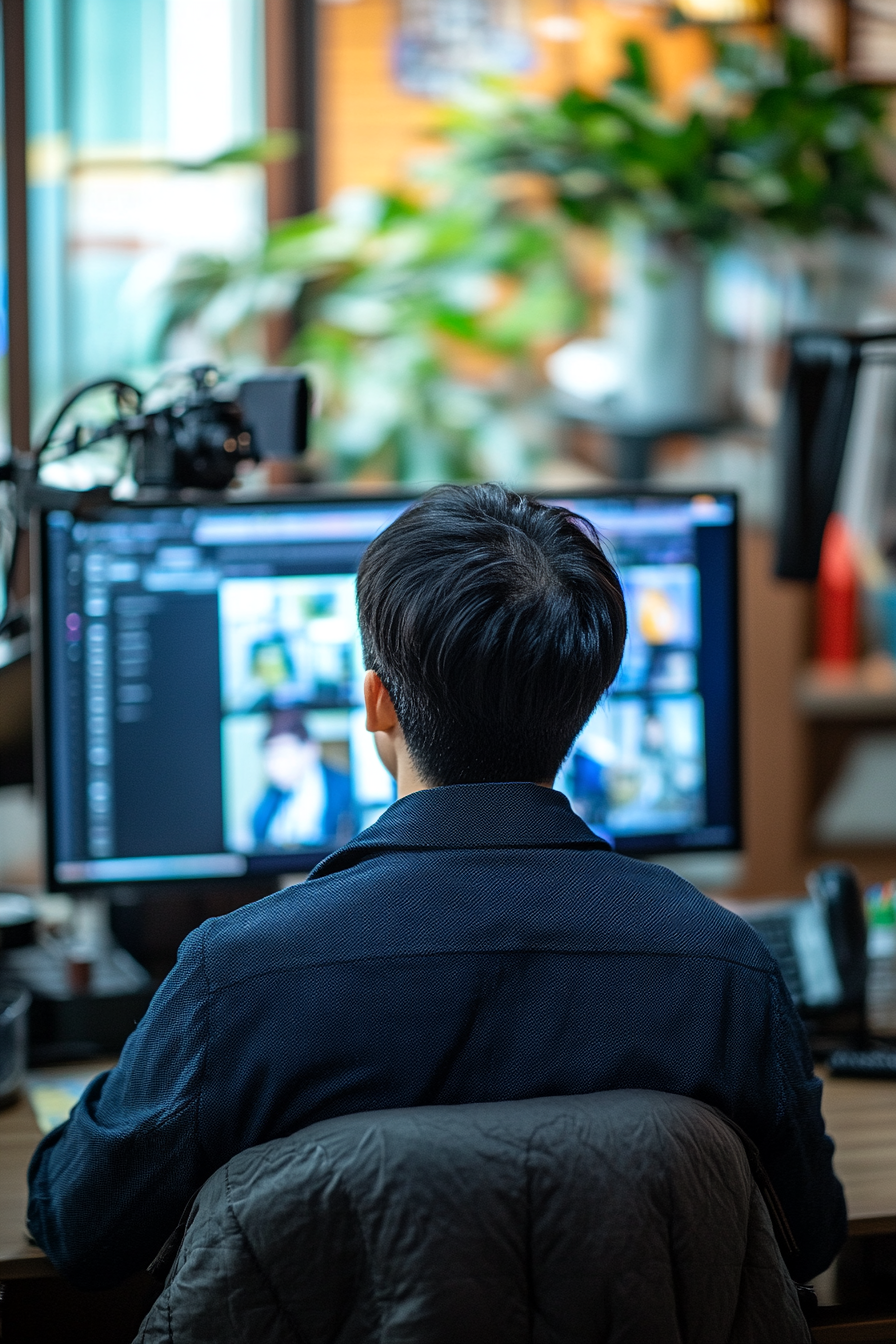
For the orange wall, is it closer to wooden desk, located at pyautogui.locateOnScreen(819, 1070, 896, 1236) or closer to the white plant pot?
the white plant pot

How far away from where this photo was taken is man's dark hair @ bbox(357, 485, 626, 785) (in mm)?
907

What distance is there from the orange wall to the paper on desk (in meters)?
2.31

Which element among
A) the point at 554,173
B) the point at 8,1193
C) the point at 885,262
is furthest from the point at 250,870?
the point at 885,262

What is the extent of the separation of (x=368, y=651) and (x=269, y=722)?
0.49 m

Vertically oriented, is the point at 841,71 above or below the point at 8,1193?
above

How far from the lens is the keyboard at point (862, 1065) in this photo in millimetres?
1323

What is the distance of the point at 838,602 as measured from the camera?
2.78 metres

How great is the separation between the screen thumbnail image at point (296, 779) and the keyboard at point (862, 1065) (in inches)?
19.7

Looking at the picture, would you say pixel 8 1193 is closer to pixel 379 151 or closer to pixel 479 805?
pixel 479 805

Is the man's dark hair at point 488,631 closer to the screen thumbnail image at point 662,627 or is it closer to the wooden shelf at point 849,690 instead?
the screen thumbnail image at point 662,627

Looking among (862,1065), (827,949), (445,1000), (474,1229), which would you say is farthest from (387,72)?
(474,1229)

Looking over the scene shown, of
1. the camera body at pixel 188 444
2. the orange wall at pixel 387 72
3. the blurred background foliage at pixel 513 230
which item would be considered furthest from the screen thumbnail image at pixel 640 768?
the orange wall at pixel 387 72

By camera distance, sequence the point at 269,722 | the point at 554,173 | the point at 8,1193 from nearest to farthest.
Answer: the point at 8,1193 → the point at 269,722 → the point at 554,173

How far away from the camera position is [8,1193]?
3.64 feet
